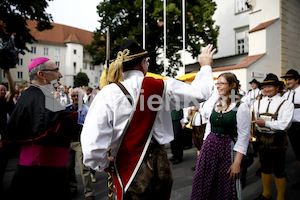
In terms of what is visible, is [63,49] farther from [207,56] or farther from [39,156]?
[207,56]

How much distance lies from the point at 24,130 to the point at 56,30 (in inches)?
2396

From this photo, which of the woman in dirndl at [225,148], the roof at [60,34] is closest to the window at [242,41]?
the woman in dirndl at [225,148]

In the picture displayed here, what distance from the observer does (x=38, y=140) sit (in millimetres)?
2150

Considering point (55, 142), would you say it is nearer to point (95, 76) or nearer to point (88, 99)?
point (88, 99)

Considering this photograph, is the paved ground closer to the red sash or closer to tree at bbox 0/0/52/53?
the red sash

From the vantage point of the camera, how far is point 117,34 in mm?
19891

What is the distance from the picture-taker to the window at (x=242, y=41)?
875 inches

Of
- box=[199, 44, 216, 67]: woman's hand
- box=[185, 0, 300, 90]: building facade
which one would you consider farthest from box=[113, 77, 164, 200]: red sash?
box=[185, 0, 300, 90]: building facade

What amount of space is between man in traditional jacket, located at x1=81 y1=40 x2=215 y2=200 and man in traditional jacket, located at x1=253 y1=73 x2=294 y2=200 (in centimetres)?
235

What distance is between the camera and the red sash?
177 centimetres

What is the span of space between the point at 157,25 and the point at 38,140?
19.1 m

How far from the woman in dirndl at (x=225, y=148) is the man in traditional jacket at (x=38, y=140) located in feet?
6.04

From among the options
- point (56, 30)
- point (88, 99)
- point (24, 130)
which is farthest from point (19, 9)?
point (56, 30)

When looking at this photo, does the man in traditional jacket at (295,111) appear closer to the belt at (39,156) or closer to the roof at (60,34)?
the belt at (39,156)
